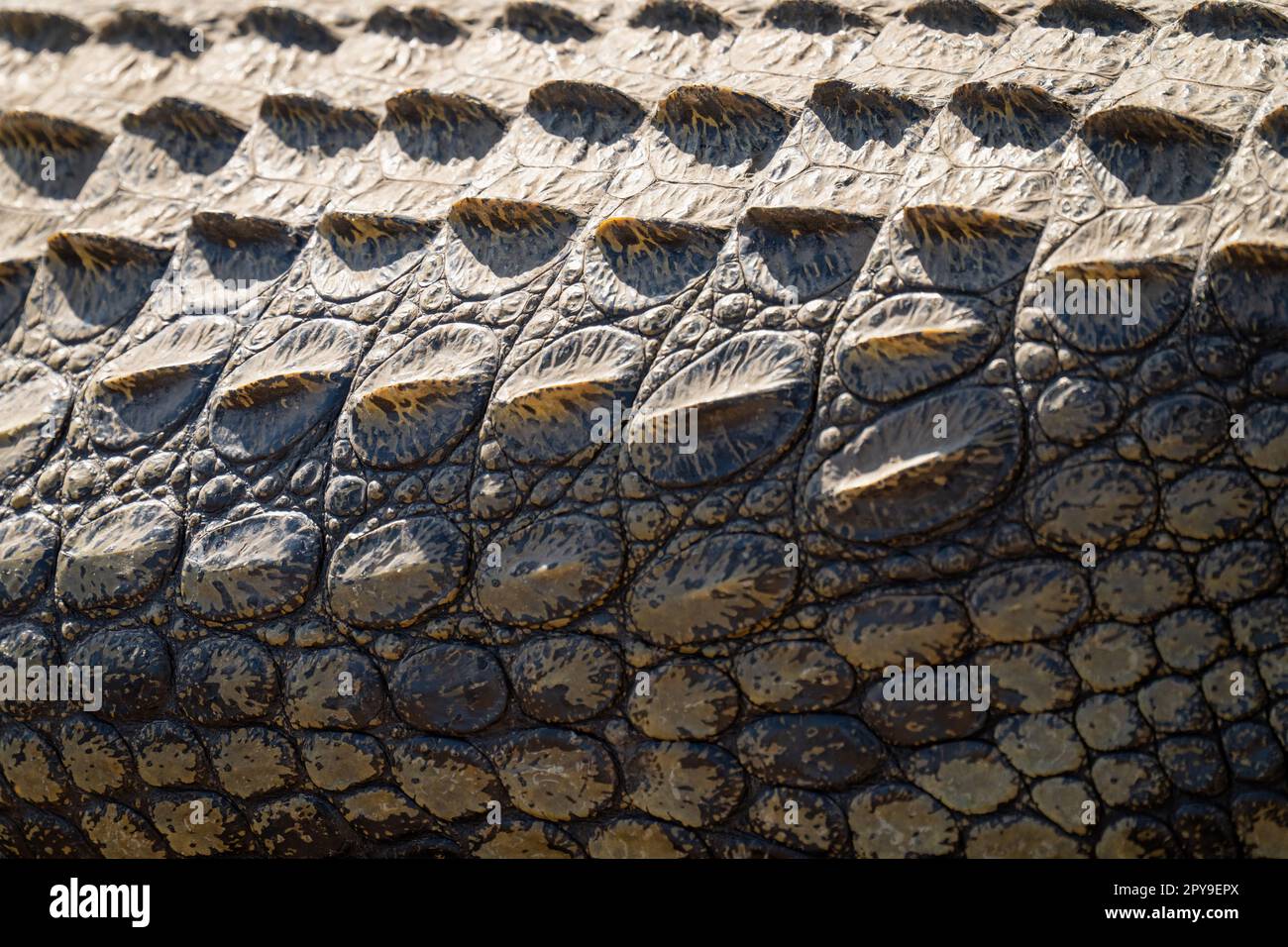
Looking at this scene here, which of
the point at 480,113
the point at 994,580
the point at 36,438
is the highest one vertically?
the point at 480,113

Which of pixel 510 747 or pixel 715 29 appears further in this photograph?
pixel 715 29

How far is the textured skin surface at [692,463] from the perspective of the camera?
205 cm

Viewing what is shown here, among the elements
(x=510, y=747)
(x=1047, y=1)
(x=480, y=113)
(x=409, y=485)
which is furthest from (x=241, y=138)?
(x=1047, y=1)

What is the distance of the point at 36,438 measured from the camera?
8.46 ft

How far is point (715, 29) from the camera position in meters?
2.81

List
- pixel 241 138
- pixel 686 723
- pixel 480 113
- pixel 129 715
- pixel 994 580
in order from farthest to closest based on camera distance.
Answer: pixel 241 138, pixel 480 113, pixel 129 715, pixel 686 723, pixel 994 580

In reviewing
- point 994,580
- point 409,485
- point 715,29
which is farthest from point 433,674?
point 715,29

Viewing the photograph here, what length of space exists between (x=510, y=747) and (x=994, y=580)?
33.5 inches

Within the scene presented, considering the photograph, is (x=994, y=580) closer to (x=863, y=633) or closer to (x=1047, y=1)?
(x=863, y=633)

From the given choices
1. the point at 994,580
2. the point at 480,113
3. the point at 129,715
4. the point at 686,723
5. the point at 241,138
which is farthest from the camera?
the point at 241,138

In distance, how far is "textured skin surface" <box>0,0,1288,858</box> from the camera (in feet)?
6.74

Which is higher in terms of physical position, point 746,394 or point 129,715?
point 746,394

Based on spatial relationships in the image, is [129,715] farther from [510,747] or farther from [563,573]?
Result: [563,573]

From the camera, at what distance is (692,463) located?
218 centimetres
